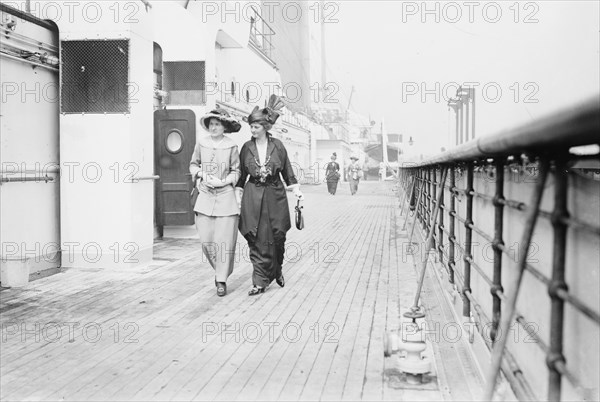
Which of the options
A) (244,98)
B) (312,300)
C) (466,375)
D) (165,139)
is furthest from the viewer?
(244,98)

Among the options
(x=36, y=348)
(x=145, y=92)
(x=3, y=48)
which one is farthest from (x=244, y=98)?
(x=36, y=348)

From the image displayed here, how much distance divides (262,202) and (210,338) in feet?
6.45

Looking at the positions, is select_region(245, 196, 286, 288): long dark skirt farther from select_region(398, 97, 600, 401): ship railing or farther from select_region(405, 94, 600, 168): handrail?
select_region(405, 94, 600, 168): handrail

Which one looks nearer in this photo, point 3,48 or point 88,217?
point 3,48

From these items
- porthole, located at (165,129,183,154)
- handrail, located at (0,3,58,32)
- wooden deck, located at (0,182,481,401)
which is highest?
handrail, located at (0,3,58,32)

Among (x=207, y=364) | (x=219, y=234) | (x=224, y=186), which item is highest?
(x=224, y=186)

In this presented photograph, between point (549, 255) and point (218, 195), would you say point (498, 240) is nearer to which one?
point (549, 255)

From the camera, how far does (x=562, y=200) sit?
1.86m

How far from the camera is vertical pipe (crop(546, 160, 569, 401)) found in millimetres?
1849

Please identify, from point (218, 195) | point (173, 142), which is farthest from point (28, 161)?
point (173, 142)

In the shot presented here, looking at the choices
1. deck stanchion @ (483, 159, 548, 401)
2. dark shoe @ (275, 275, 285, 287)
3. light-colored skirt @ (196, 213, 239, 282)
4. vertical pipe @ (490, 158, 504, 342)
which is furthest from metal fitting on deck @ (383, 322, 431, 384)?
dark shoe @ (275, 275, 285, 287)

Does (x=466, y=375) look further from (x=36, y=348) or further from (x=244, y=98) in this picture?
(x=244, y=98)

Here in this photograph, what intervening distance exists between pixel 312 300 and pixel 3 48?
13.1 ft

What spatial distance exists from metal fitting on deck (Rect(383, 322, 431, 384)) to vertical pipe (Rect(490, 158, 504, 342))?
0.51m
